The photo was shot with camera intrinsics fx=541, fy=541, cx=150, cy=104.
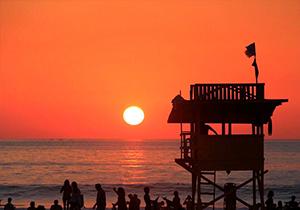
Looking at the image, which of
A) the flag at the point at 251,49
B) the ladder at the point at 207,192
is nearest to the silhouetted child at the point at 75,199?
the ladder at the point at 207,192

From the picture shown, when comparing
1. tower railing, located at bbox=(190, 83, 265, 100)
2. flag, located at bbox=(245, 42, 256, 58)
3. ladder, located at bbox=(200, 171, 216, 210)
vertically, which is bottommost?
ladder, located at bbox=(200, 171, 216, 210)

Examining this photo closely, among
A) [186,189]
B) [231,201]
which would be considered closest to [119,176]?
[186,189]

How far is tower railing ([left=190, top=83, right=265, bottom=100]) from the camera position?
2134 centimetres

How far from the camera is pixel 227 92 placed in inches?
843

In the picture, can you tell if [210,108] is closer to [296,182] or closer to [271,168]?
[296,182]

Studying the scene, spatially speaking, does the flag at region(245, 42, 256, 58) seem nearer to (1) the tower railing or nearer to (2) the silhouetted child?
(1) the tower railing

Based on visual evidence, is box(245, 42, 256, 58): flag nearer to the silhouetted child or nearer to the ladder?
the ladder

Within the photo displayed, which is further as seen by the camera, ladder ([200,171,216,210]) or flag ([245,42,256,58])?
ladder ([200,171,216,210])

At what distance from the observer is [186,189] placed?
2660 inches

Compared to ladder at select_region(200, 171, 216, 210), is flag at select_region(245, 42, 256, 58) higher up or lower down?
higher up

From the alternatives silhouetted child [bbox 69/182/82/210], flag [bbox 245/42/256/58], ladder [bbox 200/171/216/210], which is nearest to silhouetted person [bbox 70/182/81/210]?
silhouetted child [bbox 69/182/82/210]

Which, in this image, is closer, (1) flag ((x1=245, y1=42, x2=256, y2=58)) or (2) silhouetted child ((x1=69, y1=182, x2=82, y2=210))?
(1) flag ((x1=245, y1=42, x2=256, y2=58))

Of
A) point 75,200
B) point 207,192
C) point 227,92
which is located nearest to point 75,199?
point 75,200

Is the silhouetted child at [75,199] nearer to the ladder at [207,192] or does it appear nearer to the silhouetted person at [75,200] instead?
the silhouetted person at [75,200]
